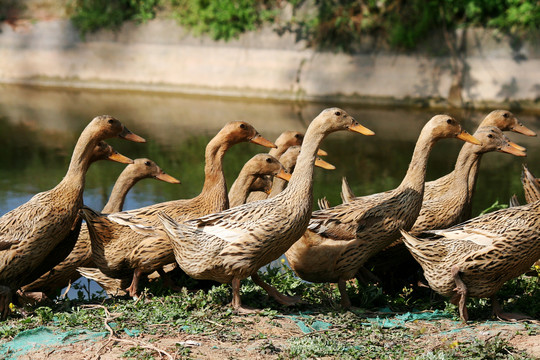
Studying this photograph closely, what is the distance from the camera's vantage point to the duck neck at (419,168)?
6.25 meters

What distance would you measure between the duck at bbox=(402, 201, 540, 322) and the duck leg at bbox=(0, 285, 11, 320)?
3081mm

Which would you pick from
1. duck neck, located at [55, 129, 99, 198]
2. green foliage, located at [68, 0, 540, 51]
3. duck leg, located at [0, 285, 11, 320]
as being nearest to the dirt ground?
duck leg, located at [0, 285, 11, 320]

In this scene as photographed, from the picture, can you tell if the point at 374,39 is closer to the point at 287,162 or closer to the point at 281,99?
the point at 281,99

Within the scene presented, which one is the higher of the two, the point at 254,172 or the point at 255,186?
the point at 254,172

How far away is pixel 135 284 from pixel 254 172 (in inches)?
64.1

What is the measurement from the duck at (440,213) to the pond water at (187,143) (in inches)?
142

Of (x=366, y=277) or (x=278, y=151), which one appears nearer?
(x=366, y=277)

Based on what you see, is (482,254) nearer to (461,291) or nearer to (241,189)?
(461,291)

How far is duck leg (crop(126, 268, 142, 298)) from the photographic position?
6037mm

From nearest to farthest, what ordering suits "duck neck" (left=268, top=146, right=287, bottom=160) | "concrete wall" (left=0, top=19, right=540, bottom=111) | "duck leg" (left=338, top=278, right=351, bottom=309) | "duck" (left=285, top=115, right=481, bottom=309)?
"duck leg" (left=338, top=278, right=351, bottom=309) < "duck" (left=285, top=115, right=481, bottom=309) < "duck neck" (left=268, top=146, right=287, bottom=160) < "concrete wall" (left=0, top=19, right=540, bottom=111)

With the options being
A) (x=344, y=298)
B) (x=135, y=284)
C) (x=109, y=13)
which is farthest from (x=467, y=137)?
(x=109, y=13)

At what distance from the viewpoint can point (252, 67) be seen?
18.0 meters

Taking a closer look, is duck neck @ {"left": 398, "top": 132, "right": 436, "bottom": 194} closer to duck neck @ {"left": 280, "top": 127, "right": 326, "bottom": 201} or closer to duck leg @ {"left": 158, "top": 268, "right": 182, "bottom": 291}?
duck neck @ {"left": 280, "top": 127, "right": 326, "bottom": 201}

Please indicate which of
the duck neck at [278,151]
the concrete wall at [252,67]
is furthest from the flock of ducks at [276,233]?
the concrete wall at [252,67]
